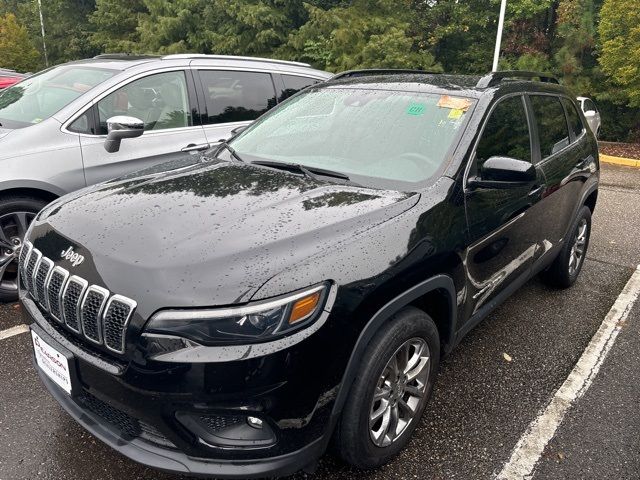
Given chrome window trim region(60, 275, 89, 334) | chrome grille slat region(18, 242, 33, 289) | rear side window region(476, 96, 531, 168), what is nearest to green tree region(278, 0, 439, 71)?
rear side window region(476, 96, 531, 168)

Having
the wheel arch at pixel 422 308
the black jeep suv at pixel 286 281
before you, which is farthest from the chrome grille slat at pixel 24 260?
the wheel arch at pixel 422 308

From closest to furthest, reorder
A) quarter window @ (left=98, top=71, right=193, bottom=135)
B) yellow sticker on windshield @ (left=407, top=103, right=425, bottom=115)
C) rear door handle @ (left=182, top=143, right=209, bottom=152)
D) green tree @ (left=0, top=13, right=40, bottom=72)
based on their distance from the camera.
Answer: yellow sticker on windshield @ (left=407, top=103, right=425, bottom=115), quarter window @ (left=98, top=71, right=193, bottom=135), rear door handle @ (left=182, top=143, right=209, bottom=152), green tree @ (left=0, top=13, right=40, bottom=72)

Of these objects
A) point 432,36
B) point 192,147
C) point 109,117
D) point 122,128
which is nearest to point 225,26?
point 432,36

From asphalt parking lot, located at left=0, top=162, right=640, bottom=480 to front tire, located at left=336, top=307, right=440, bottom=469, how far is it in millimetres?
184

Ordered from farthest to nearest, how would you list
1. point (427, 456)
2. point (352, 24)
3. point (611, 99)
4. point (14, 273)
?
point (352, 24) → point (611, 99) → point (14, 273) → point (427, 456)

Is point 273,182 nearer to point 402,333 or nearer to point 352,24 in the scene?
point 402,333

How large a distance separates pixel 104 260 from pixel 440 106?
196 centimetres

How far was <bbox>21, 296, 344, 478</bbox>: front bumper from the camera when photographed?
178 cm

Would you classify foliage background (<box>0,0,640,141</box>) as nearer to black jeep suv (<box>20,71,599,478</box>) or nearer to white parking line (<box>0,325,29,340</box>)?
Result: black jeep suv (<box>20,71,599,478</box>)

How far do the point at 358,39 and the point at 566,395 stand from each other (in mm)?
16123

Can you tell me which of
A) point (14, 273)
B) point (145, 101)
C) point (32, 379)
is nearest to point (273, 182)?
point (32, 379)

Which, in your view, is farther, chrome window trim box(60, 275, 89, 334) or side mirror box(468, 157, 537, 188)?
side mirror box(468, 157, 537, 188)

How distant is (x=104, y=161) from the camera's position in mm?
3922

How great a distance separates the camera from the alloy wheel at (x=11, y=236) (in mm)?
3637
